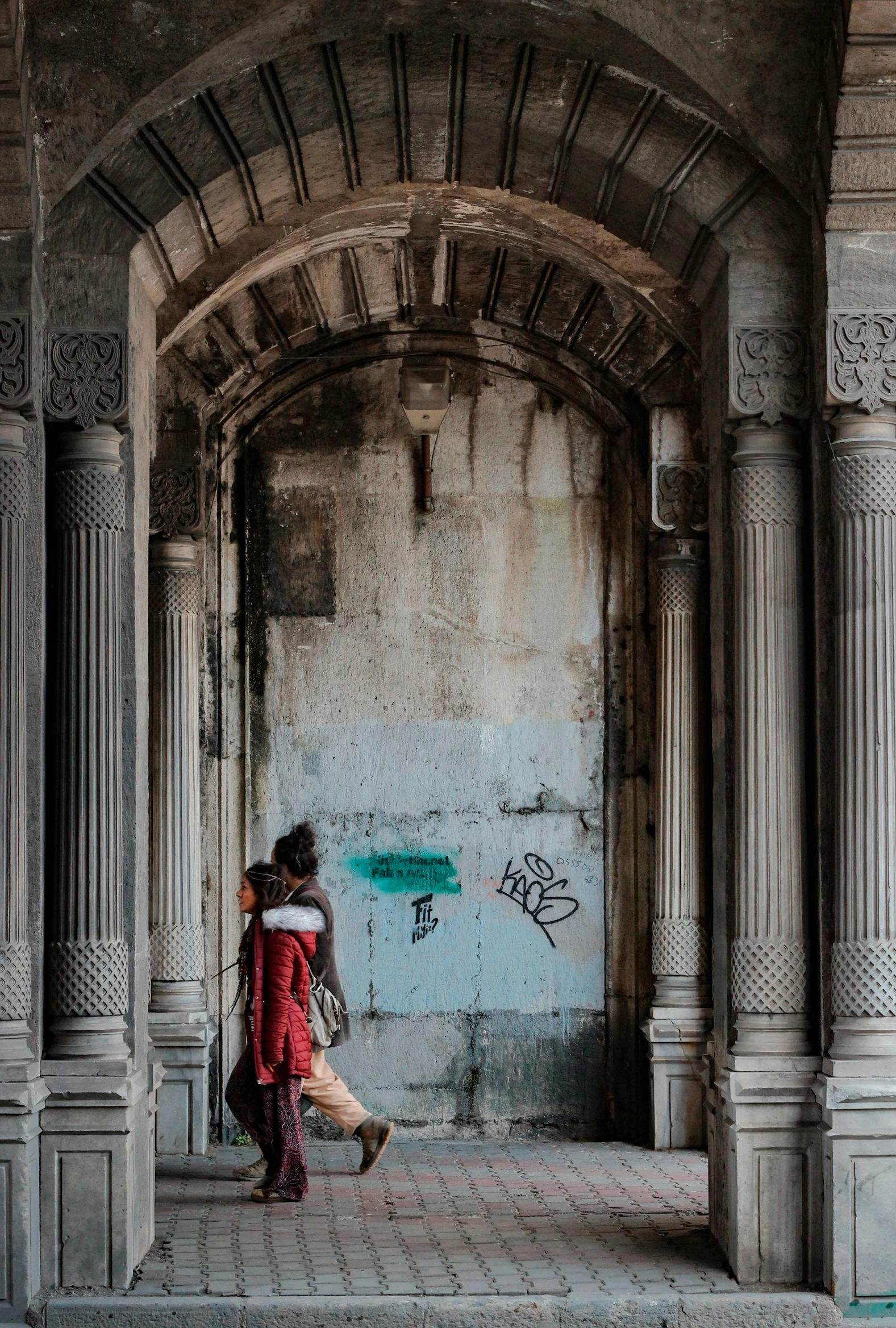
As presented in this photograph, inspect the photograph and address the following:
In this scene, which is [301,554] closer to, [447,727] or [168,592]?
[168,592]

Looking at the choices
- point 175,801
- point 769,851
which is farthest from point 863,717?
point 175,801

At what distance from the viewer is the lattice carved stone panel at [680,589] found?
10836 mm

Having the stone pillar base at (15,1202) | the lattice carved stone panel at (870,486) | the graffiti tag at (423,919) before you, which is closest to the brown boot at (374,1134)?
the graffiti tag at (423,919)

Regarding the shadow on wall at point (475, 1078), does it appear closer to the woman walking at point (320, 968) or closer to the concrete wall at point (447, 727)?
the concrete wall at point (447, 727)

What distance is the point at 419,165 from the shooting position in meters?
8.16

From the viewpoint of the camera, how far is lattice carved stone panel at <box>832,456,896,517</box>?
273 inches

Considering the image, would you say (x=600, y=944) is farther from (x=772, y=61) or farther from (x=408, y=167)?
(x=772, y=61)

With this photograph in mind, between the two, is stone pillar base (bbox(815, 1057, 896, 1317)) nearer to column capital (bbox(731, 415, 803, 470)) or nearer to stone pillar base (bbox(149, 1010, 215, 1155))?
column capital (bbox(731, 415, 803, 470))

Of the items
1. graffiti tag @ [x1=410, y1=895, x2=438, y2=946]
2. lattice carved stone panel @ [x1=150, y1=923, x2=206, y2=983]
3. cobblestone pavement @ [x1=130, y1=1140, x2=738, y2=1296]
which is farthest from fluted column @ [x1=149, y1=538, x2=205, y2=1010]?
graffiti tag @ [x1=410, y1=895, x2=438, y2=946]

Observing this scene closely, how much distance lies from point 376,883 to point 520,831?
1.00 meters

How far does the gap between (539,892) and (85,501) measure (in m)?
5.09

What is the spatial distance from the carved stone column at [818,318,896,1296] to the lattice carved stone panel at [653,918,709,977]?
3790 millimetres

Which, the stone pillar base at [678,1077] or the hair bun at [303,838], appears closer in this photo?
the hair bun at [303,838]

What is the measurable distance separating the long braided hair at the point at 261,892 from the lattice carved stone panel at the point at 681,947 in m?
2.88
